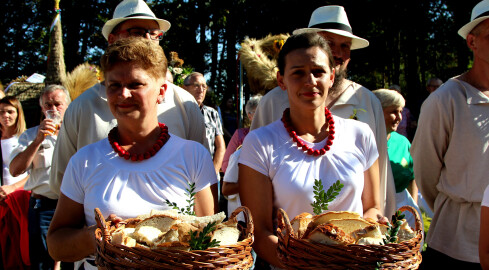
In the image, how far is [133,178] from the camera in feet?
6.75

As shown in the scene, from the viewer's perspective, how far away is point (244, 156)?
2199 millimetres

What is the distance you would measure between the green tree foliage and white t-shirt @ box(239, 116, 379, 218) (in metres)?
10.6

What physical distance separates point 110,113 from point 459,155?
227cm

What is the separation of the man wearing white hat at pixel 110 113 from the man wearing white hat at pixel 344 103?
488 mm

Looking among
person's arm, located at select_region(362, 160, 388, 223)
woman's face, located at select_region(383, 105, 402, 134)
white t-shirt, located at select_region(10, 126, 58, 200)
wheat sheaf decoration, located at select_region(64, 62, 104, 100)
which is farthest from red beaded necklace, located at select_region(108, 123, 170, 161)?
wheat sheaf decoration, located at select_region(64, 62, 104, 100)

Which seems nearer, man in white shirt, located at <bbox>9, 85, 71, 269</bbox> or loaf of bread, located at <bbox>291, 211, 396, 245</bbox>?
loaf of bread, located at <bbox>291, 211, 396, 245</bbox>

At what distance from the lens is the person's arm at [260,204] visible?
80.0 inches

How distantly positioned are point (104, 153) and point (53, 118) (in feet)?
6.79

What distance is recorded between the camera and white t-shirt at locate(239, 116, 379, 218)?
212cm

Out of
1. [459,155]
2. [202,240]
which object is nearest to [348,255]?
[202,240]

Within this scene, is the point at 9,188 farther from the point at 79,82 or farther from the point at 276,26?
the point at 276,26

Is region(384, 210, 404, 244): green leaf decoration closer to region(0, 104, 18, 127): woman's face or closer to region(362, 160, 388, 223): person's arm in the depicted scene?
region(362, 160, 388, 223): person's arm

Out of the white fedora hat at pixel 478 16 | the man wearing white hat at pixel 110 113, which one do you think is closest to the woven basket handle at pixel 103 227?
the man wearing white hat at pixel 110 113

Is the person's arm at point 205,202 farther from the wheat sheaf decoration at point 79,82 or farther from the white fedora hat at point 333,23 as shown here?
the wheat sheaf decoration at point 79,82
